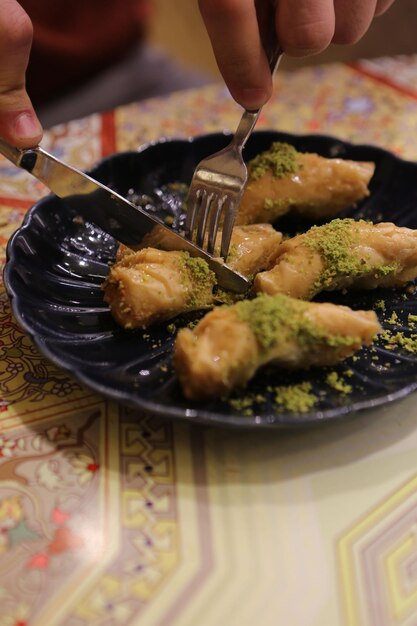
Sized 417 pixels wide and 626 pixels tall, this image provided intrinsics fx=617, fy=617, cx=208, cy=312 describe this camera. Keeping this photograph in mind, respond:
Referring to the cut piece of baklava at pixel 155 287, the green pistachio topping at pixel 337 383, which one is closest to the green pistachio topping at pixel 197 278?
the cut piece of baklava at pixel 155 287

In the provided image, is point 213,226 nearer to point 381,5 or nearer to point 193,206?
point 193,206

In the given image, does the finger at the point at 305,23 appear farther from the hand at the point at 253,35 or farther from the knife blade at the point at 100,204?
the knife blade at the point at 100,204

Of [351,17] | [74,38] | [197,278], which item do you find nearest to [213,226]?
[197,278]

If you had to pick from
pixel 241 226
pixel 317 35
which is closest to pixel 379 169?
pixel 241 226

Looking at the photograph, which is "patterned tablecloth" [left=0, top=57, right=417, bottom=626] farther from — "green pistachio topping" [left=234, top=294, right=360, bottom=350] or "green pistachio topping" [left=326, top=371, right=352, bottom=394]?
"green pistachio topping" [left=234, top=294, right=360, bottom=350]

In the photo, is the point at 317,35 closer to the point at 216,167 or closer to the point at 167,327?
the point at 216,167

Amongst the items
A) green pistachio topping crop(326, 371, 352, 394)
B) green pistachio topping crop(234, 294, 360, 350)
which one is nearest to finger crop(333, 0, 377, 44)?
green pistachio topping crop(234, 294, 360, 350)
